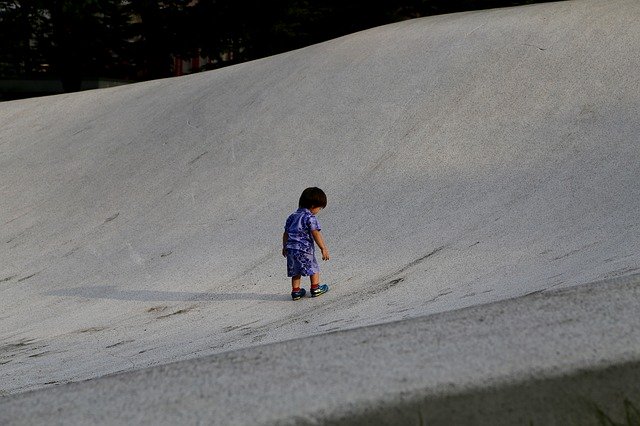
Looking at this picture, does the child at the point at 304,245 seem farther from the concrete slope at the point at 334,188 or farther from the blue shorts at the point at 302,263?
the concrete slope at the point at 334,188

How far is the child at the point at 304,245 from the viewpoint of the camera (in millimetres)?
7387

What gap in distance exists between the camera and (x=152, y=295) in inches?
330

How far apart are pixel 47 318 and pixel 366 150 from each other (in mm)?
4896

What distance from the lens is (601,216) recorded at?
798cm

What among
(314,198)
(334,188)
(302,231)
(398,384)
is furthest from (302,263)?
(398,384)

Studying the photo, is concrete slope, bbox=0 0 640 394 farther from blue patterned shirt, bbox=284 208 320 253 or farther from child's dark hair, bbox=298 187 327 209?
child's dark hair, bbox=298 187 327 209

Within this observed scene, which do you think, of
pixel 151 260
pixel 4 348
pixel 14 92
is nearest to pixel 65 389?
pixel 4 348

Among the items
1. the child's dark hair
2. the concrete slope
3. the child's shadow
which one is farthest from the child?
the child's shadow

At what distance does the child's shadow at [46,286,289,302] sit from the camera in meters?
7.79

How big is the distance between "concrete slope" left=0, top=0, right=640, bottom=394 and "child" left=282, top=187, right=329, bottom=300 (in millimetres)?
164

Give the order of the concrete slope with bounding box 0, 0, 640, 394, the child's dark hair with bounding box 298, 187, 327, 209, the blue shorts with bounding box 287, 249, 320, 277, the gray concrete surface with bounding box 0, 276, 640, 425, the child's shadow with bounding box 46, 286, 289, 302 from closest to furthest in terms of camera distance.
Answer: the gray concrete surface with bounding box 0, 276, 640, 425
the concrete slope with bounding box 0, 0, 640, 394
the blue shorts with bounding box 287, 249, 320, 277
the child's dark hair with bounding box 298, 187, 327, 209
the child's shadow with bounding box 46, 286, 289, 302

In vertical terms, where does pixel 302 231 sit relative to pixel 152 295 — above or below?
above

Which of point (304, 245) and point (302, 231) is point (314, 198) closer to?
point (302, 231)

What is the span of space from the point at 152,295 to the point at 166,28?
20324 mm
